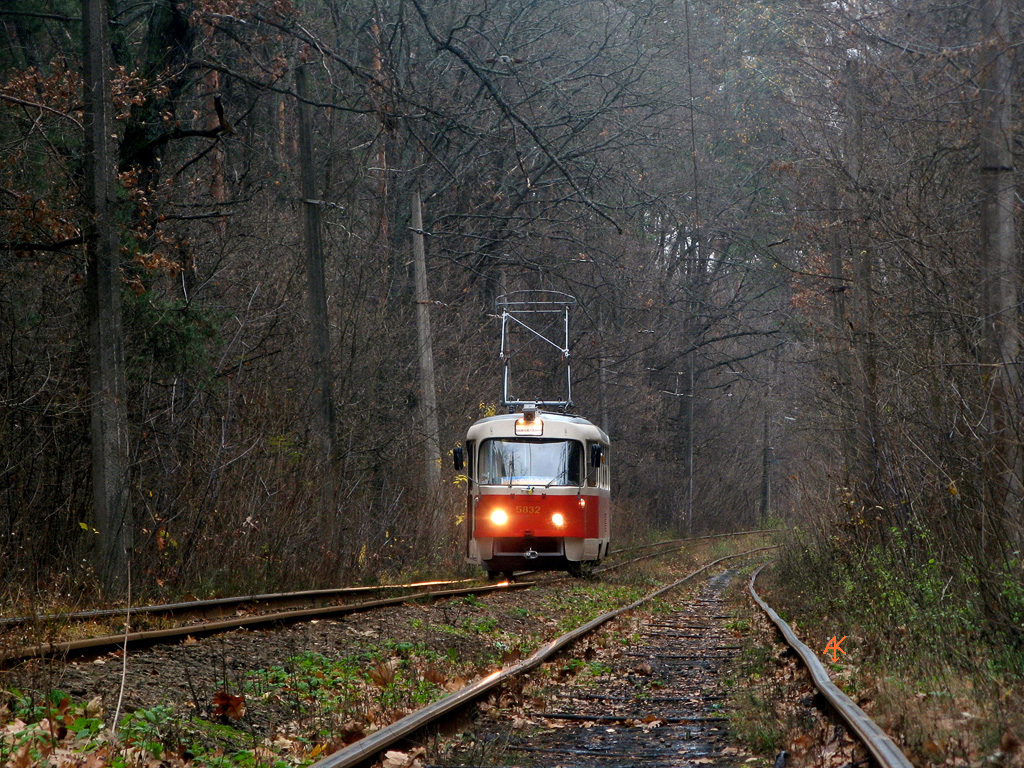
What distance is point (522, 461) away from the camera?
62.0ft

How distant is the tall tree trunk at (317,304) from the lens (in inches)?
689

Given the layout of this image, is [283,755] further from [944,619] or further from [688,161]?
[688,161]

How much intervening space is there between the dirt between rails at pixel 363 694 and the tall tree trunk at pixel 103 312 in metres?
2.50

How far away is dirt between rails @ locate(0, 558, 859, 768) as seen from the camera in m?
5.69

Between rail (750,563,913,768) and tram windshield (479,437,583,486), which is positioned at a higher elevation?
tram windshield (479,437,583,486)

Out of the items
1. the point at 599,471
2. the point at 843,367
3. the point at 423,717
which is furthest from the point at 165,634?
the point at 843,367

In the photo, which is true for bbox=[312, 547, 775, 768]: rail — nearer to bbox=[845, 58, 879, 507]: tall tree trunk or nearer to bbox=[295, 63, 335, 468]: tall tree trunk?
bbox=[845, 58, 879, 507]: tall tree trunk

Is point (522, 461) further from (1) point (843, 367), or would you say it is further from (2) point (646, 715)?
(2) point (646, 715)

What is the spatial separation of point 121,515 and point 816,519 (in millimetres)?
10831

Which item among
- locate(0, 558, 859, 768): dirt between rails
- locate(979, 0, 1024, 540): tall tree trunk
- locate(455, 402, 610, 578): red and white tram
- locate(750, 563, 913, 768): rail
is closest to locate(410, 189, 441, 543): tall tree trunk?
locate(455, 402, 610, 578): red and white tram

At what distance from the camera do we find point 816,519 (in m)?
18.2

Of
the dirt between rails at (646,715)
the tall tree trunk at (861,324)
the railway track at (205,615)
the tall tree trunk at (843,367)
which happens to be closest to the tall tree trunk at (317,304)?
the railway track at (205,615)

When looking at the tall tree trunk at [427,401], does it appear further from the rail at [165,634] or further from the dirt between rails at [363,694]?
the dirt between rails at [363,694]

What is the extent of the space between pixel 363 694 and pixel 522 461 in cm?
1145
